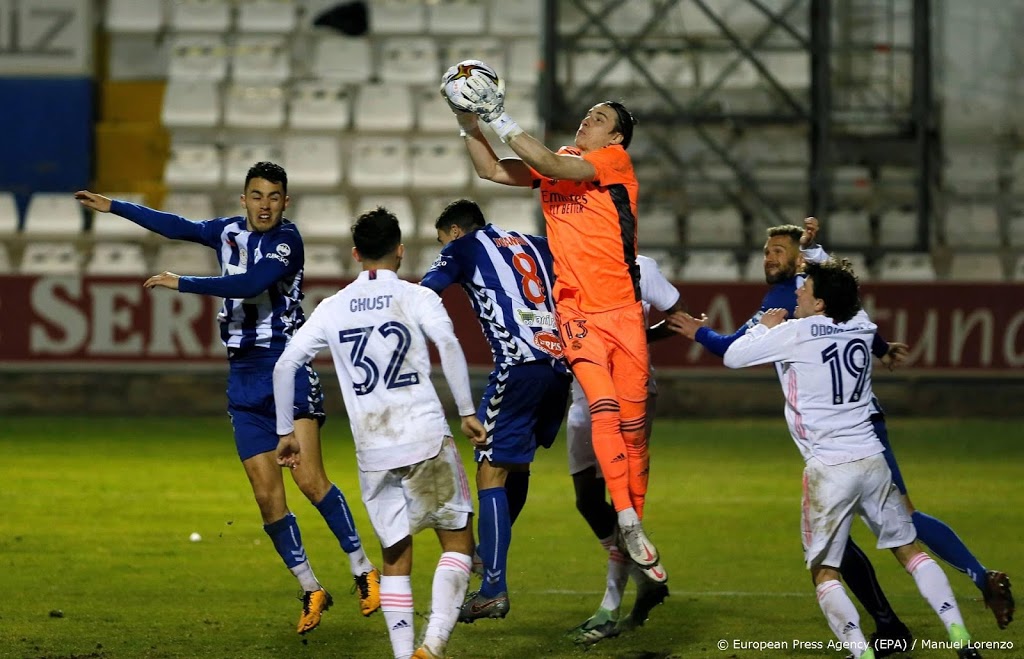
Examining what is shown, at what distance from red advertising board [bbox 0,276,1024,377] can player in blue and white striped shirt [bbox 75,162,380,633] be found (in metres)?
7.28

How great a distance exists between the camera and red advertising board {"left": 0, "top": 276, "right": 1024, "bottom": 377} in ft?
48.3

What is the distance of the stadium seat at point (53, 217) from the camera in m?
16.4

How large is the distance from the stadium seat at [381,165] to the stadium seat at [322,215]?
424 millimetres

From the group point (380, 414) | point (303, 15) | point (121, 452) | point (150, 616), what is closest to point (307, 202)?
point (303, 15)

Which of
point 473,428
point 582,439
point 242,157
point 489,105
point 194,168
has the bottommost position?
point 582,439

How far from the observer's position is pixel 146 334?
48.6ft

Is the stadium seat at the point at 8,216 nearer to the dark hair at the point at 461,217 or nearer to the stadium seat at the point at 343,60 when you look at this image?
the stadium seat at the point at 343,60

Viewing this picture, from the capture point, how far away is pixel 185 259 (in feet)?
51.3

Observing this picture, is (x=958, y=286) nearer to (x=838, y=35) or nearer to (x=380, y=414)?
A: (x=838, y=35)

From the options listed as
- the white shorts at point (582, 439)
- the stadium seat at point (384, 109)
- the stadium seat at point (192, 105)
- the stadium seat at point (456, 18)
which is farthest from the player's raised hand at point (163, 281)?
the stadium seat at point (456, 18)

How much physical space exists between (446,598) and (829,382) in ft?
5.80

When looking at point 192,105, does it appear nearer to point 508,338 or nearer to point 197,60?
point 197,60

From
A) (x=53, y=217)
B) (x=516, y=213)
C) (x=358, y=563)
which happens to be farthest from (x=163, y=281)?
(x=53, y=217)

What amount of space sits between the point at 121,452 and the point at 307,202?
16.4 ft
